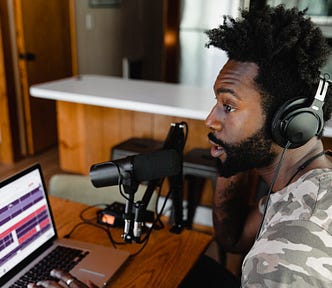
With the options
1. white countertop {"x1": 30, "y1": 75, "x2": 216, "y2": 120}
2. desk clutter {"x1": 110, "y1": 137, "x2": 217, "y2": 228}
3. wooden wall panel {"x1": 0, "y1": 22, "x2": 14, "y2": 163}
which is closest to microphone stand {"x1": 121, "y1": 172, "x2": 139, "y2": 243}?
desk clutter {"x1": 110, "y1": 137, "x2": 217, "y2": 228}

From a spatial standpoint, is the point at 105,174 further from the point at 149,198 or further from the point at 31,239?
the point at 31,239

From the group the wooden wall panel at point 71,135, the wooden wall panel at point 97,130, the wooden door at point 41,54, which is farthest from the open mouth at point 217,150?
the wooden door at point 41,54

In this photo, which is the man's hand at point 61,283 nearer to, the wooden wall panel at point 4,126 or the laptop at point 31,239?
the laptop at point 31,239

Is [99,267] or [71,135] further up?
[99,267]

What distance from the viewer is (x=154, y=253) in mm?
1242

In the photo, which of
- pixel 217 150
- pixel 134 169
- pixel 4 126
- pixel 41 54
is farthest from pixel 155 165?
pixel 41 54

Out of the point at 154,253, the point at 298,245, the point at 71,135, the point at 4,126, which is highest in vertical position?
the point at 298,245

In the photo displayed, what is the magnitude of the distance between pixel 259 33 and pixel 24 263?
33.1 inches

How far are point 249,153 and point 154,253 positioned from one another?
424mm

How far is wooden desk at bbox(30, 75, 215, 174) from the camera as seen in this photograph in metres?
2.25

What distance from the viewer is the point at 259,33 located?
1000 mm

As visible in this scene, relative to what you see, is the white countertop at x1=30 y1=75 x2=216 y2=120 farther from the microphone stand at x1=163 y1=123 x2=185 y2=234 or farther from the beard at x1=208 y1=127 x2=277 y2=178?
the beard at x1=208 y1=127 x2=277 y2=178

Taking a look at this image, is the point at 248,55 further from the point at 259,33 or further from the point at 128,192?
the point at 128,192

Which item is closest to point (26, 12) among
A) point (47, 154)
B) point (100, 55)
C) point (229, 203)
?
point (100, 55)
